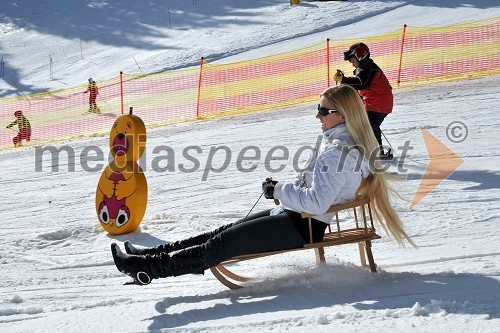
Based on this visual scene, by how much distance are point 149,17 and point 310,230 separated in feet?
88.4

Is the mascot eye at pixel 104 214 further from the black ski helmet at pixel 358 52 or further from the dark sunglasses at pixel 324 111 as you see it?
the black ski helmet at pixel 358 52

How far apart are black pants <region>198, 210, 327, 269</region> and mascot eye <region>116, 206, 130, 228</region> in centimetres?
245

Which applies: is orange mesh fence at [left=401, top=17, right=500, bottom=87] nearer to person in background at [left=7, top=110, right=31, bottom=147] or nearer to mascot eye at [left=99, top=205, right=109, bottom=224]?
person in background at [left=7, top=110, right=31, bottom=147]

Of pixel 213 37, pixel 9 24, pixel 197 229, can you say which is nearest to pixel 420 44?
pixel 213 37

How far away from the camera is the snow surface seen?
4.86m

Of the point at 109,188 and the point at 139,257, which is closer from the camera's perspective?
the point at 139,257

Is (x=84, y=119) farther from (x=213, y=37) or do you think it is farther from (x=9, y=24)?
(x=9, y=24)

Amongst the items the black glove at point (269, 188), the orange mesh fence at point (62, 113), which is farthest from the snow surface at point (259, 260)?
the orange mesh fence at point (62, 113)

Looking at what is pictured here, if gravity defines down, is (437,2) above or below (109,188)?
above

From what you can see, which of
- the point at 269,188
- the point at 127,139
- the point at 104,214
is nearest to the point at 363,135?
the point at 269,188

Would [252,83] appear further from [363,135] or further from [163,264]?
[163,264]

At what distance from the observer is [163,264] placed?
5262 mm

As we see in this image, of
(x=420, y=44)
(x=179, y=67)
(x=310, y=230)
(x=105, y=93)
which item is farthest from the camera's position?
(x=179, y=67)

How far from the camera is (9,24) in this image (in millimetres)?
32594
